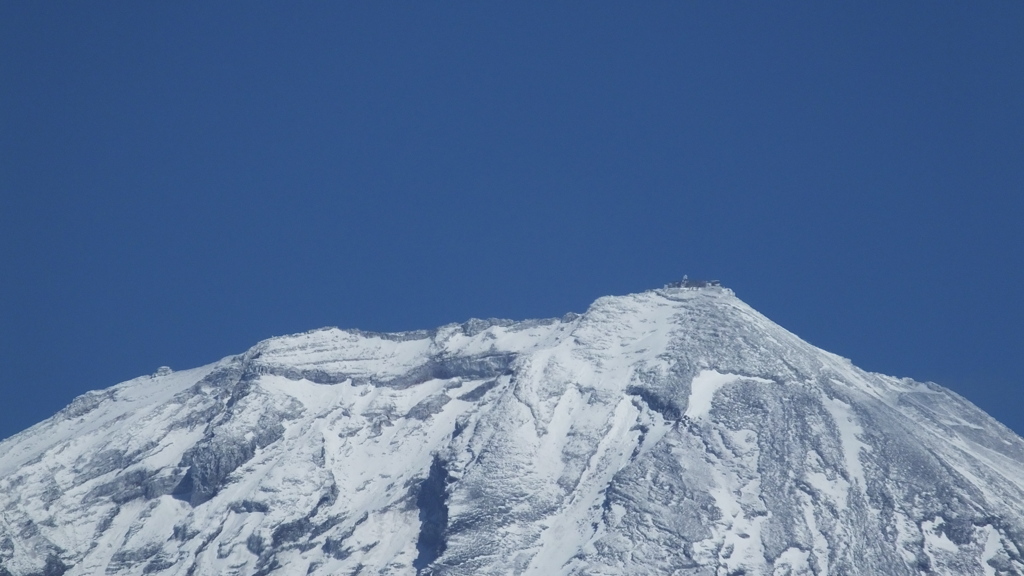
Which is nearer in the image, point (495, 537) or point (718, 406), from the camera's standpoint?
point (495, 537)

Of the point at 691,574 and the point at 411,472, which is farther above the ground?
the point at 411,472

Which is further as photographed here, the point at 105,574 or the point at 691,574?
the point at 105,574

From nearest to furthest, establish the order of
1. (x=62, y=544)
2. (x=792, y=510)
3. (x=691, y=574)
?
1. (x=691, y=574)
2. (x=792, y=510)
3. (x=62, y=544)

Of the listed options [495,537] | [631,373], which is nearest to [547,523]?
[495,537]

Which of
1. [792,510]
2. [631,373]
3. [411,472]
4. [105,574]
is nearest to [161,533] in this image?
[105,574]

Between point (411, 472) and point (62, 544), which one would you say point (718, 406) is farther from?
point (62, 544)

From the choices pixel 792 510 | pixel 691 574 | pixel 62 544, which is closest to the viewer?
pixel 691 574

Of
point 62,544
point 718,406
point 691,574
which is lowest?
point 691,574

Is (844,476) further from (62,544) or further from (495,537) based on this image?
(62,544)

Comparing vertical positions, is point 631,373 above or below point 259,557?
above
